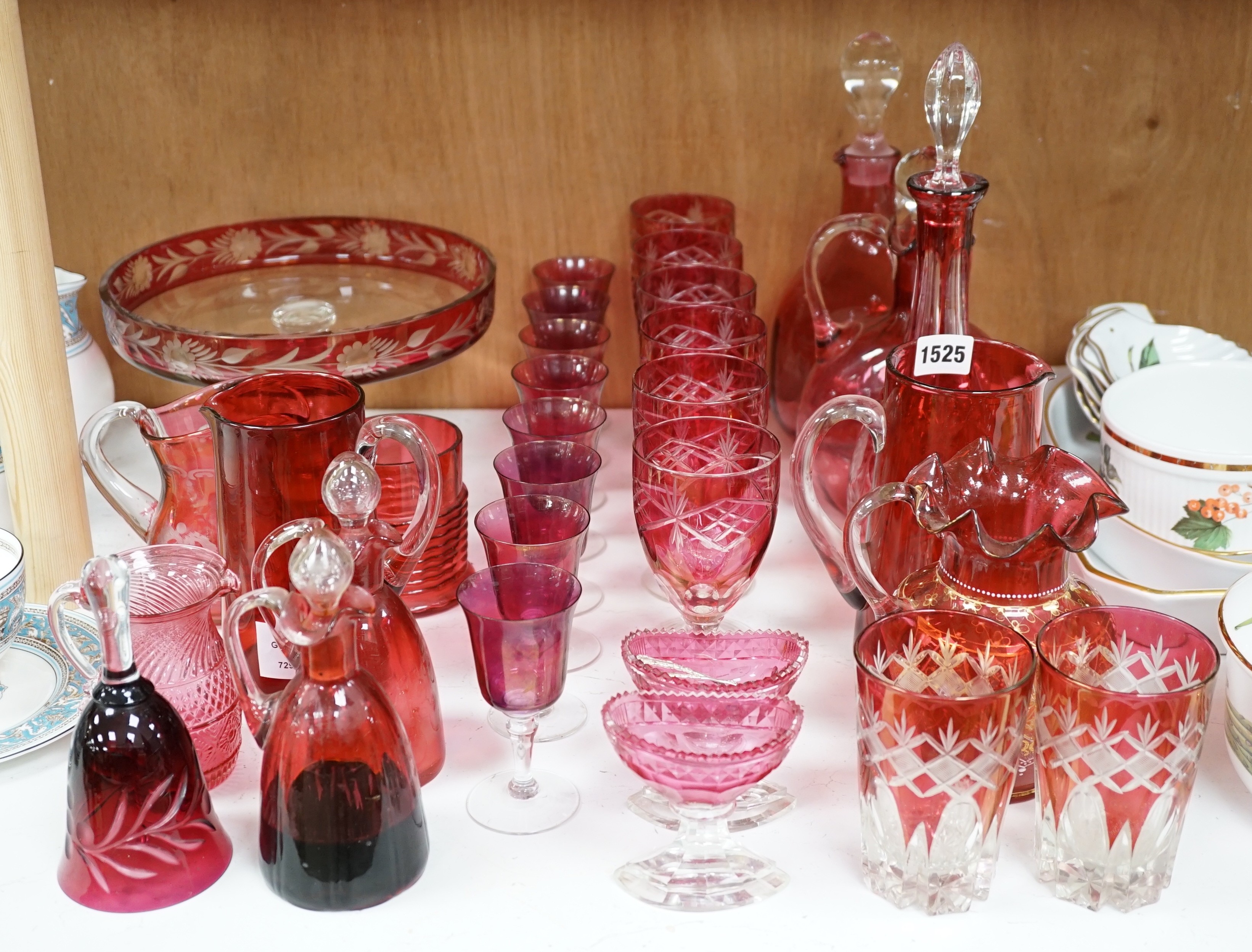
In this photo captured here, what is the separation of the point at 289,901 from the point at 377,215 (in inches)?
31.6

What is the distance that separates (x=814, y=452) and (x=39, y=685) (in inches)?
21.9

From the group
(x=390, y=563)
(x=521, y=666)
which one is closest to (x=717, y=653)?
(x=521, y=666)

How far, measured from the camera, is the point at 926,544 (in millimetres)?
874

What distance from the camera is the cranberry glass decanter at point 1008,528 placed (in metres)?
0.77

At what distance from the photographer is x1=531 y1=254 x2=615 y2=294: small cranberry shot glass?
1.25 metres

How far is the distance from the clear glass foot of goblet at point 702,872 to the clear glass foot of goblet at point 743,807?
0.02 metres

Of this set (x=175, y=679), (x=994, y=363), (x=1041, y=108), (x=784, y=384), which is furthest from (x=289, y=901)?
(x=1041, y=108)

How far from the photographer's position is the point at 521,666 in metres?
0.76

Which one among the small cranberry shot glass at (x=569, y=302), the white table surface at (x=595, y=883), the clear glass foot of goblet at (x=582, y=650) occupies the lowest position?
the white table surface at (x=595, y=883)

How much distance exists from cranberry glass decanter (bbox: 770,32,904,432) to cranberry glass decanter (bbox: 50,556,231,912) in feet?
2.11

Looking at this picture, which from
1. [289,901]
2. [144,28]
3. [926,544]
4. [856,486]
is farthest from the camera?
[144,28]

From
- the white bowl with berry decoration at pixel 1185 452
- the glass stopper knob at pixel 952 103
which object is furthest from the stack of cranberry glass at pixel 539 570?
the white bowl with berry decoration at pixel 1185 452

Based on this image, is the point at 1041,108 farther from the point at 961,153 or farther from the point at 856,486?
the point at 856,486

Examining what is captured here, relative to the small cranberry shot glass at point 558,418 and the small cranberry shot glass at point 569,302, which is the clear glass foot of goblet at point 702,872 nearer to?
the small cranberry shot glass at point 558,418
